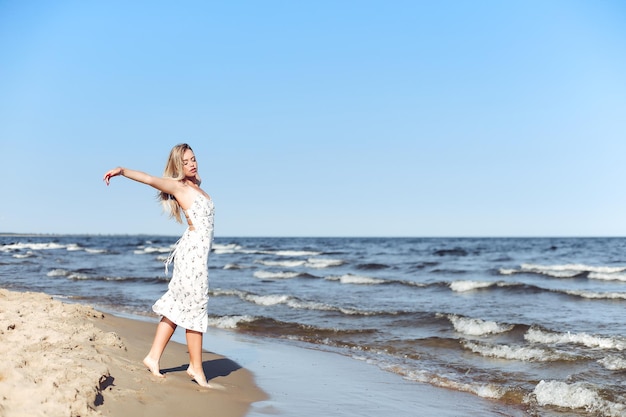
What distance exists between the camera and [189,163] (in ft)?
16.4

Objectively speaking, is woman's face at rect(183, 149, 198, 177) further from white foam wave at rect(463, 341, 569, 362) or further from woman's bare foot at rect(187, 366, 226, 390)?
white foam wave at rect(463, 341, 569, 362)

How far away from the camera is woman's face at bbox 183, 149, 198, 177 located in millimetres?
4984

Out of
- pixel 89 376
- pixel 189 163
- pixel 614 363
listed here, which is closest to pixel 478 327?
pixel 614 363

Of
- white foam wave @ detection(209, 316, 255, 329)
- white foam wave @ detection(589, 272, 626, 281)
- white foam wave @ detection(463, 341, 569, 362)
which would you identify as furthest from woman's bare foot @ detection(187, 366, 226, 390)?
white foam wave @ detection(589, 272, 626, 281)

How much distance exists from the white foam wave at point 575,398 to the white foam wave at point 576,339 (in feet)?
8.39

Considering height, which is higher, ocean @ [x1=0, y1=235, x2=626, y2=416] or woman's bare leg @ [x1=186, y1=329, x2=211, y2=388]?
woman's bare leg @ [x1=186, y1=329, x2=211, y2=388]

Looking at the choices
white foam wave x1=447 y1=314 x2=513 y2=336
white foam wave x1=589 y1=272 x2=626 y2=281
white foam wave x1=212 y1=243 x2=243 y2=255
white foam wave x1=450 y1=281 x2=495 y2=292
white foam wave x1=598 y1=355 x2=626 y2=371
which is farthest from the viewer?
white foam wave x1=212 y1=243 x2=243 y2=255

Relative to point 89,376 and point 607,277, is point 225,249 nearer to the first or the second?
point 607,277

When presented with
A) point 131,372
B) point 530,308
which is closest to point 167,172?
point 131,372

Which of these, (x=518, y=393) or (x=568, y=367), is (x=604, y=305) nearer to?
(x=568, y=367)

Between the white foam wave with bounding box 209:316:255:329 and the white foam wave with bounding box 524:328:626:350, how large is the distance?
486cm

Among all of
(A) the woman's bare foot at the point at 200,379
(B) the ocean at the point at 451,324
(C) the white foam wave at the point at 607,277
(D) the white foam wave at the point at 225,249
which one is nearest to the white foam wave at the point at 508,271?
(B) the ocean at the point at 451,324

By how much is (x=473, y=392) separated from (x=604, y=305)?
341 inches

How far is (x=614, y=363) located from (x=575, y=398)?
1.79 metres
